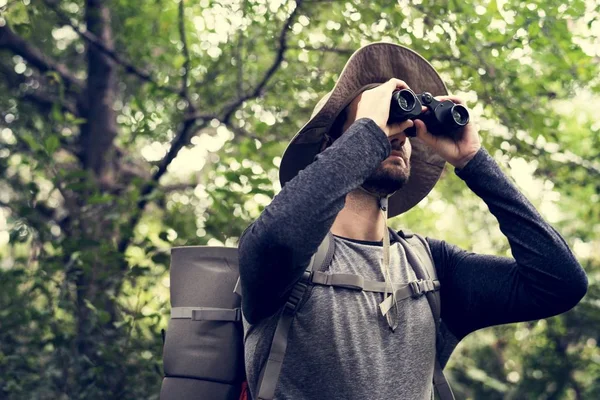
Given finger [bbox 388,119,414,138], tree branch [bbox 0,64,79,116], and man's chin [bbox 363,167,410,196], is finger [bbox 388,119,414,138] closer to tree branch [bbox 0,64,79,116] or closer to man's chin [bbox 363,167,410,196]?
man's chin [bbox 363,167,410,196]

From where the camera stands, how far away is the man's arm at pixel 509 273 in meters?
2.23

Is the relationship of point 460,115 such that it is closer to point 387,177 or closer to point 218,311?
point 387,177

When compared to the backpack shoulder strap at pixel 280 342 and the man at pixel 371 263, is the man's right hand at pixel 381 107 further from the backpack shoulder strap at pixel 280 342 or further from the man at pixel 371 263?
the backpack shoulder strap at pixel 280 342

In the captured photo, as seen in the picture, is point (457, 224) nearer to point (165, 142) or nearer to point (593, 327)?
point (593, 327)

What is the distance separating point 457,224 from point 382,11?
4.41 m

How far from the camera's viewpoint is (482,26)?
3.71 m

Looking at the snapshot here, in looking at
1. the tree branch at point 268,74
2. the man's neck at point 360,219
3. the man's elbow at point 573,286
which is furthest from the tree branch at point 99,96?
the man's elbow at point 573,286

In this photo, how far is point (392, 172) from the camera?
238 centimetres

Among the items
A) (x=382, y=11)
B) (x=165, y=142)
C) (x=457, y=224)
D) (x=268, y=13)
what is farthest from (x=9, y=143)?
(x=457, y=224)

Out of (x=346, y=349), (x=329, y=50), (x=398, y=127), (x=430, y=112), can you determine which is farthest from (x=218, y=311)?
(x=329, y=50)

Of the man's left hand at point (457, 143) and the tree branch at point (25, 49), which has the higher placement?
the tree branch at point (25, 49)

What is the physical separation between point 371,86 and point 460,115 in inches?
16.0

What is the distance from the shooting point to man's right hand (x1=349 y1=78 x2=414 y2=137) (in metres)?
2.16

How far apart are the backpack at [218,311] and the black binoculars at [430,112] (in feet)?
1.38
